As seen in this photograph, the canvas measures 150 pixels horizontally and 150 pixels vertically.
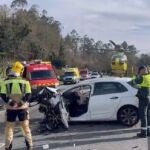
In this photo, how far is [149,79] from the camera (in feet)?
42.5

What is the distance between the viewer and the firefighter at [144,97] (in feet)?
41.7

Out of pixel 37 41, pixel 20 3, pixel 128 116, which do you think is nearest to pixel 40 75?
pixel 128 116

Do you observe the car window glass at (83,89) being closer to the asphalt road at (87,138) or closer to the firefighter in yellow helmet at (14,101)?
the asphalt road at (87,138)

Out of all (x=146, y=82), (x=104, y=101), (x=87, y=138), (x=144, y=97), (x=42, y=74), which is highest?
(x=146, y=82)

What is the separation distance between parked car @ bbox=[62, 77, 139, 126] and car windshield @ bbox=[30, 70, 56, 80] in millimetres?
12667

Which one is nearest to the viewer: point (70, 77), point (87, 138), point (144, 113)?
point (144, 113)

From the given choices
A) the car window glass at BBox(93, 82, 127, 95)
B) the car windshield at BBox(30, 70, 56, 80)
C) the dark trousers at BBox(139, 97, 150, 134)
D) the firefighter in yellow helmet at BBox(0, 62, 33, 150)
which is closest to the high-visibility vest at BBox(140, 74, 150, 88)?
the dark trousers at BBox(139, 97, 150, 134)

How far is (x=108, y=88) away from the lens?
15234mm

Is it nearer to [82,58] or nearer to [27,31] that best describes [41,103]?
[27,31]

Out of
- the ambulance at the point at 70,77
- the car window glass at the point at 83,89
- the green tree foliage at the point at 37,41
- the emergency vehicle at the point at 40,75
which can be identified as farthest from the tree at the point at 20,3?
Result: the car window glass at the point at 83,89

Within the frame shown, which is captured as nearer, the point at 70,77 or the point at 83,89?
the point at 83,89

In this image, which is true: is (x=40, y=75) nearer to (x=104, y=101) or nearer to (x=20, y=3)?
(x=104, y=101)

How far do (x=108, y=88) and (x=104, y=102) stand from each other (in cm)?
52

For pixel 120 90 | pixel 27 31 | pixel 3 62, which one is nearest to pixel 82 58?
pixel 27 31
